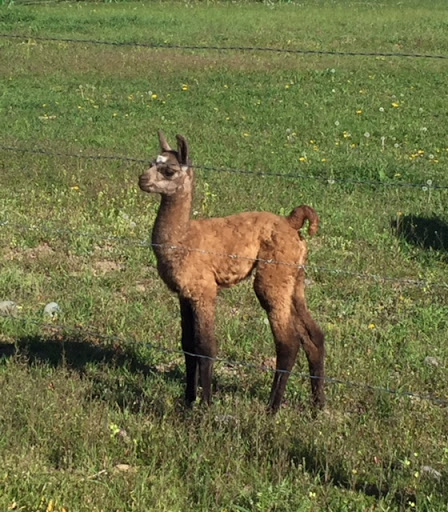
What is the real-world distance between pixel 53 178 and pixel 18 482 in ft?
20.8

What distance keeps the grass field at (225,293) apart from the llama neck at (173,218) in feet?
2.88

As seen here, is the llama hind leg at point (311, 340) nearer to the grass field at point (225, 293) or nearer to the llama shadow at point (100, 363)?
the grass field at point (225, 293)

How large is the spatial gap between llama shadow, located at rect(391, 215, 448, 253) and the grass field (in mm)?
29

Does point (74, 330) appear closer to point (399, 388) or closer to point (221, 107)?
point (399, 388)

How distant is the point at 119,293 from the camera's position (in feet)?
25.6

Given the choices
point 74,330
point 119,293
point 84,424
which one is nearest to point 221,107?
point 119,293

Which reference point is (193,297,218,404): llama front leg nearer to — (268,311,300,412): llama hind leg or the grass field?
the grass field

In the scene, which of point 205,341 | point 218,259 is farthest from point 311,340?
point 218,259

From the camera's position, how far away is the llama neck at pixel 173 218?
561 cm

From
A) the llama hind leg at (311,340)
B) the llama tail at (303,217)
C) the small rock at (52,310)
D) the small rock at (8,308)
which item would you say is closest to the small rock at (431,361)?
the llama hind leg at (311,340)

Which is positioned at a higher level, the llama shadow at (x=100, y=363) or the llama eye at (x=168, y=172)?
the llama eye at (x=168, y=172)

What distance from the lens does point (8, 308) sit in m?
7.29

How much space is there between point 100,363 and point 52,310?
101 centimetres

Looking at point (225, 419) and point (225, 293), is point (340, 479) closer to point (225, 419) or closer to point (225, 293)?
point (225, 419)
